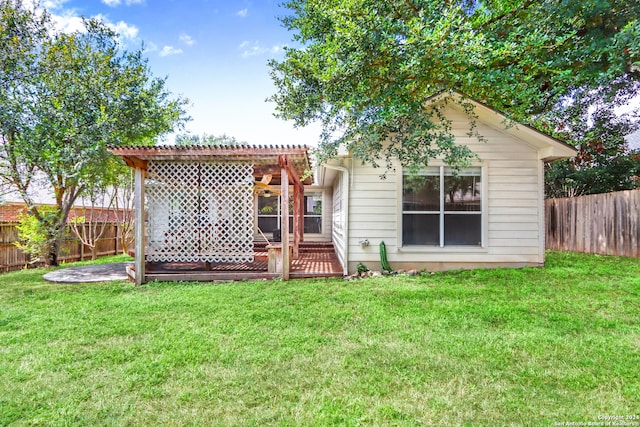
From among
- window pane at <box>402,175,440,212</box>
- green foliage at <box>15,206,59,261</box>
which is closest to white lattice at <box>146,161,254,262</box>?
window pane at <box>402,175,440,212</box>

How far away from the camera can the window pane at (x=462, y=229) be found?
742cm

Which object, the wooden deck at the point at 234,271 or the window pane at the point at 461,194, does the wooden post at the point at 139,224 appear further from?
the window pane at the point at 461,194

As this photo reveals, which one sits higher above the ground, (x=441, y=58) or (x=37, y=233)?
(x=441, y=58)

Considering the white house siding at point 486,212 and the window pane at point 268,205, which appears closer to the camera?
the white house siding at point 486,212

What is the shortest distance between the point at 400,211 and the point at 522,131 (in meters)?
3.10

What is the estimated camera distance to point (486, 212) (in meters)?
7.36

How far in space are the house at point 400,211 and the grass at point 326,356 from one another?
60.6 inches

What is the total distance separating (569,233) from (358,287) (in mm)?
9006

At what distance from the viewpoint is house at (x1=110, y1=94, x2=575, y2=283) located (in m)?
7.05

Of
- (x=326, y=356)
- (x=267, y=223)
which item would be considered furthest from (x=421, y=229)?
(x=267, y=223)

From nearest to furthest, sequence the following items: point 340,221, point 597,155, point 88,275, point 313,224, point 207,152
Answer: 1. point 207,152
2. point 88,275
3. point 340,221
4. point 597,155
5. point 313,224

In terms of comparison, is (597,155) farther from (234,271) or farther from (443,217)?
(234,271)

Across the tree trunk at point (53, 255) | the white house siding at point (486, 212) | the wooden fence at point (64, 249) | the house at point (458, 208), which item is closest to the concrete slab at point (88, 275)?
the tree trunk at point (53, 255)

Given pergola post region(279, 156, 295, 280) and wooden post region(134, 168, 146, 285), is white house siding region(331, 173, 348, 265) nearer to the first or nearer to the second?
pergola post region(279, 156, 295, 280)
